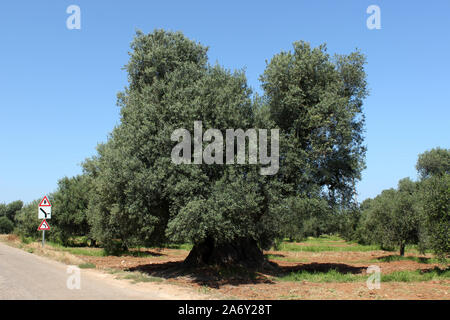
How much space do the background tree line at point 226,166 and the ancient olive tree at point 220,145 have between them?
0.07 meters

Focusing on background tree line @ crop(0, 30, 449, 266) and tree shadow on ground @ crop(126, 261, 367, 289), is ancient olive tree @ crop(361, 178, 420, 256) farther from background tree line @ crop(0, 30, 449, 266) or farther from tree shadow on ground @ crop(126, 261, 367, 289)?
tree shadow on ground @ crop(126, 261, 367, 289)

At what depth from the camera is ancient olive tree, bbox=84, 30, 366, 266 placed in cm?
1641

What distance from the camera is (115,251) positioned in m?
36.2

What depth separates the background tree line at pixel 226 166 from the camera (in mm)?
16500

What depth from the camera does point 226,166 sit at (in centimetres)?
1683

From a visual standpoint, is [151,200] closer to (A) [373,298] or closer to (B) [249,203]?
(B) [249,203]

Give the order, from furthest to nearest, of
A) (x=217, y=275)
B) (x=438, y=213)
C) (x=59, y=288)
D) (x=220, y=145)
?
1. (x=438, y=213)
2. (x=217, y=275)
3. (x=220, y=145)
4. (x=59, y=288)

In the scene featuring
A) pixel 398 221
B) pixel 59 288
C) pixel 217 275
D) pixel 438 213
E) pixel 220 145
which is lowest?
pixel 217 275

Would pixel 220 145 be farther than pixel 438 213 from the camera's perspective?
No

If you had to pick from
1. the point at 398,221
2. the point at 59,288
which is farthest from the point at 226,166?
Result: the point at 398,221

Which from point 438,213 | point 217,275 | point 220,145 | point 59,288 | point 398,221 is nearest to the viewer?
point 59,288

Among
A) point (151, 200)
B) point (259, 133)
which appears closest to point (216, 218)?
point (151, 200)

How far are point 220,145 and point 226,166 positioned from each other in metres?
1.12

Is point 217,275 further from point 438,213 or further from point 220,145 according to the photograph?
point 438,213
